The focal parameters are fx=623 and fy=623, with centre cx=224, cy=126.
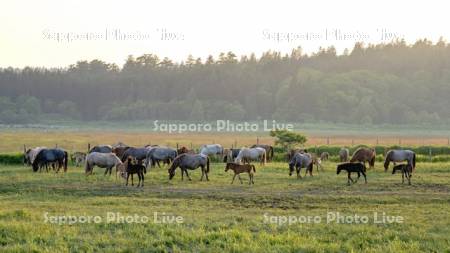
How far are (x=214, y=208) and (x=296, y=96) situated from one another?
3758 inches

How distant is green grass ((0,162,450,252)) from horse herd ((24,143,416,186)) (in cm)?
65

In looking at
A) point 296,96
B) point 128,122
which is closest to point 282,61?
point 296,96

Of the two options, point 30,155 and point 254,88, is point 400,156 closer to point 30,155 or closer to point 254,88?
point 30,155

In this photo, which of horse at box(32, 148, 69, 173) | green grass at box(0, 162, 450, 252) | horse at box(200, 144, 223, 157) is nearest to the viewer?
green grass at box(0, 162, 450, 252)

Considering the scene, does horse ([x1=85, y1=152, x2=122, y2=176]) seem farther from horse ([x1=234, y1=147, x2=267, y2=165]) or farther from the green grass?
horse ([x1=234, y1=147, x2=267, y2=165])

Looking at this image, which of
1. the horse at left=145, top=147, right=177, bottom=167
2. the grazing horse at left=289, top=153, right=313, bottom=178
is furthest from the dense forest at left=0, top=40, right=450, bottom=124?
the grazing horse at left=289, top=153, right=313, bottom=178

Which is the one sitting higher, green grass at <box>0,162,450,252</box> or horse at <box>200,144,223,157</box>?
horse at <box>200,144,223,157</box>

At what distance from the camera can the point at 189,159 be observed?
27.8 meters

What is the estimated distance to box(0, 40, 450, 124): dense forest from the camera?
110125mm

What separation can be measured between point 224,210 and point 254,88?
10561 cm

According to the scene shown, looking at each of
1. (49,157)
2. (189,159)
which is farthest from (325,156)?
(49,157)

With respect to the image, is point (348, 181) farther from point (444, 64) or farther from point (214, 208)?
point (444, 64)

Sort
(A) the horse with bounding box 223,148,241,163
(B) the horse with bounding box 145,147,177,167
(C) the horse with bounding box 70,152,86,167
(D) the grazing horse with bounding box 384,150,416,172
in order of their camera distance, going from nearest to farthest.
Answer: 1. (D) the grazing horse with bounding box 384,150,416,172
2. (B) the horse with bounding box 145,147,177,167
3. (C) the horse with bounding box 70,152,86,167
4. (A) the horse with bounding box 223,148,241,163

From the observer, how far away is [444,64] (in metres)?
125
